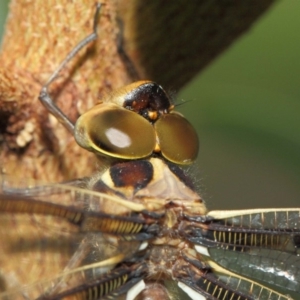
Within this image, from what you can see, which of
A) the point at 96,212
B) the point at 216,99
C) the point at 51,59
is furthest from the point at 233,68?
the point at 96,212

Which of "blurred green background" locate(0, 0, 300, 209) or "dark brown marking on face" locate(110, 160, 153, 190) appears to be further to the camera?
"blurred green background" locate(0, 0, 300, 209)

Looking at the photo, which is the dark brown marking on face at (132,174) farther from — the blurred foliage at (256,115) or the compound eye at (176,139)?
the blurred foliage at (256,115)

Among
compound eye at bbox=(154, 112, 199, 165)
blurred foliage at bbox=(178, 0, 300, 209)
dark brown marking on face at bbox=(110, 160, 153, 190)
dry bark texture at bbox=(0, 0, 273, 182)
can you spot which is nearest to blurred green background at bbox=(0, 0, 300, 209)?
blurred foliage at bbox=(178, 0, 300, 209)

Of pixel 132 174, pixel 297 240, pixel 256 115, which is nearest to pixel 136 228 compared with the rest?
pixel 132 174

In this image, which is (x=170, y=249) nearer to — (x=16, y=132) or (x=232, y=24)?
(x=16, y=132)

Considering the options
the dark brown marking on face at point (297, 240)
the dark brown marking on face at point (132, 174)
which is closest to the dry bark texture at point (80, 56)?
the dark brown marking on face at point (132, 174)

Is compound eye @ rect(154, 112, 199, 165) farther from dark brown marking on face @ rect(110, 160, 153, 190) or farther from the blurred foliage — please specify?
the blurred foliage
